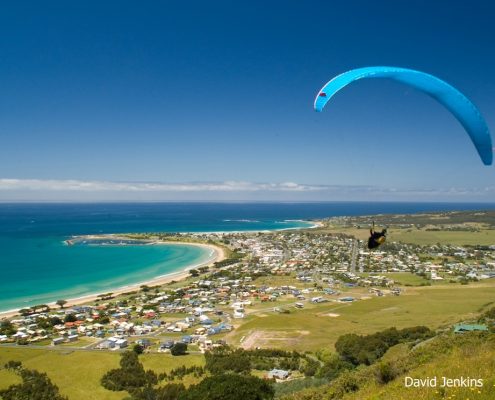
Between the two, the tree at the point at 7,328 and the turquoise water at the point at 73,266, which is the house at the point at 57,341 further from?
the turquoise water at the point at 73,266

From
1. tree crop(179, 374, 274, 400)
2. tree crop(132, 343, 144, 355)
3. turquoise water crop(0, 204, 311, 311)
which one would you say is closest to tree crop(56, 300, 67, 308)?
turquoise water crop(0, 204, 311, 311)

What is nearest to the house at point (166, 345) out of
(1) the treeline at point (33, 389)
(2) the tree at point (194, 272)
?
(1) the treeline at point (33, 389)

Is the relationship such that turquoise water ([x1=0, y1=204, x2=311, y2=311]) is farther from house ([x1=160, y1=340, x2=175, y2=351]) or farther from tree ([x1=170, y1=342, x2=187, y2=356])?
tree ([x1=170, y1=342, x2=187, y2=356])

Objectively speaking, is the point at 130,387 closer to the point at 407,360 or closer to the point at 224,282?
the point at 407,360

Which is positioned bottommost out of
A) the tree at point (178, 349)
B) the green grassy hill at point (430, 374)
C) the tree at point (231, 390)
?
the tree at point (178, 349)

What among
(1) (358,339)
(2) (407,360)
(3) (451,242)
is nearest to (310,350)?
(1) (358,339)
